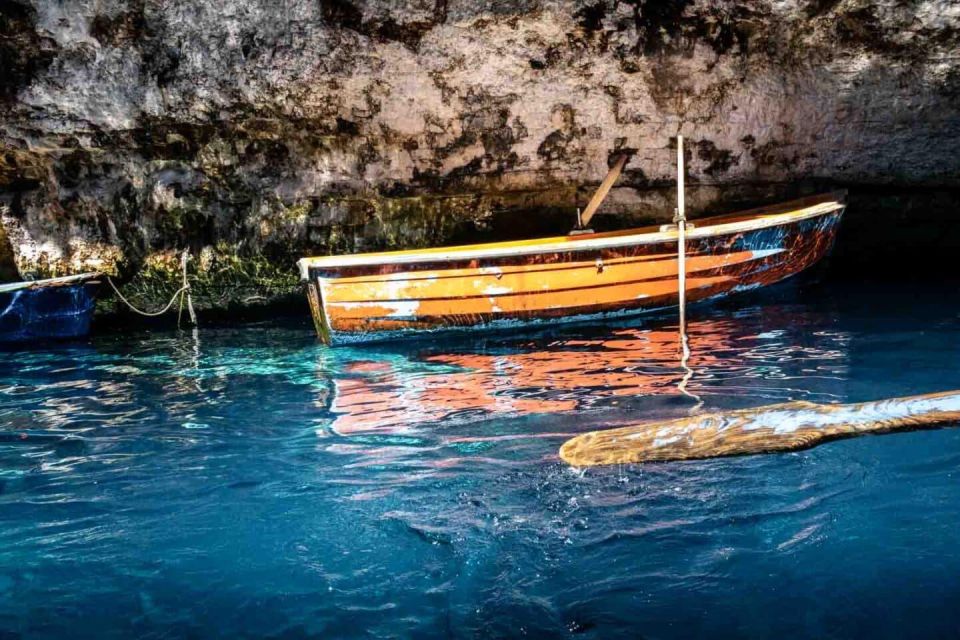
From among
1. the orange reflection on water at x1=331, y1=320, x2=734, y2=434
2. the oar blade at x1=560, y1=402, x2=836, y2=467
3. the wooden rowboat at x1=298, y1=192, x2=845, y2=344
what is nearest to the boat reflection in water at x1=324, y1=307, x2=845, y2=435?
the orange reflection on water at x1=331, y1=320, x2=734, y2=434

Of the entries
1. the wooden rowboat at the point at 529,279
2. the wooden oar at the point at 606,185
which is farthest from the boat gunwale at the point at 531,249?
the wooden oar at the point at 606,185

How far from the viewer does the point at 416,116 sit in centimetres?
916

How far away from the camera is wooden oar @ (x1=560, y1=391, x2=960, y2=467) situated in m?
3.06

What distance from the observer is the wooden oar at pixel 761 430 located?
10.0 feet

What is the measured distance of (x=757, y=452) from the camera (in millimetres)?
3246

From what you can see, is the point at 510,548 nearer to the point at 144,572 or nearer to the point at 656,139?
the point at 144,572

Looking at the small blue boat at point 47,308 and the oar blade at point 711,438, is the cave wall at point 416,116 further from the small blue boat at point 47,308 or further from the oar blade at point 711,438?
the oar blade at point 711,438

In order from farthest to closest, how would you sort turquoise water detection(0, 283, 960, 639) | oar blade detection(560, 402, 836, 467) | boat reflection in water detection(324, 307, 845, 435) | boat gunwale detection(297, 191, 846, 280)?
boat gunwale detection(297, 191, 846, 280)
boat reflection in water detection(324, 307, 845, 435)
oar blade detection(560, 402, 836, 467)
turquoise water detection(0, 283, 960, 639)

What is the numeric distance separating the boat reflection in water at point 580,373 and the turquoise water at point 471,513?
41 mm

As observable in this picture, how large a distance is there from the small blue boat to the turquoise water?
11.0ft

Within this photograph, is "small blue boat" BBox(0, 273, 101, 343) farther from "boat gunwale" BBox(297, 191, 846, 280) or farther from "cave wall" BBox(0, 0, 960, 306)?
"boat gunwale" BBox(297, 191, 846, 280)

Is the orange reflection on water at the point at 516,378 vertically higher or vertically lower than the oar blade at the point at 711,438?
lower

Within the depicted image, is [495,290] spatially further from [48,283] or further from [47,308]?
[47,308]

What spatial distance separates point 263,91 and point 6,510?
19.7 feet
